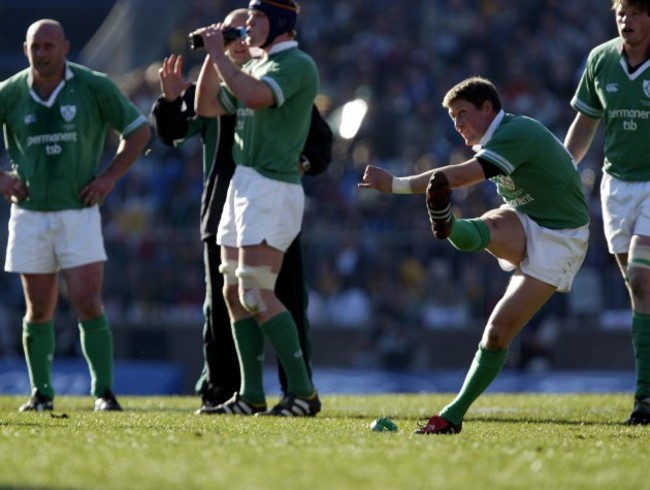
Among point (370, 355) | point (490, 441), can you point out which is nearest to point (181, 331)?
point (370, 355)

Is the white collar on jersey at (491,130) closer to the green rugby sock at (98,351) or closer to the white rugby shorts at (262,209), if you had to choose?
the white rugby shorts at (262,209)

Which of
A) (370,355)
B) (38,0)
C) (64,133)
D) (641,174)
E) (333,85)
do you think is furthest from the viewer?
(38,0)

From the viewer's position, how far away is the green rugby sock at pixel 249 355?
8945 millimetres

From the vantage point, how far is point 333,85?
72.3ft

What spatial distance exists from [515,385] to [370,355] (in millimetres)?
2771

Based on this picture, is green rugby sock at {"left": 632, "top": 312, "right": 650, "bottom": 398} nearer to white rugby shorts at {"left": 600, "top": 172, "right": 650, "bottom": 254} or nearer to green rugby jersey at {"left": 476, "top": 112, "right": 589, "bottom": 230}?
white rugby shorts at {"left": 600, "top": 172, "right": 650, "bottom": 254}

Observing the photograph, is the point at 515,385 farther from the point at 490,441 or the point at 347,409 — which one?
the point at 490,441

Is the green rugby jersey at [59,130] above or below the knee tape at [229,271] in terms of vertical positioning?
above

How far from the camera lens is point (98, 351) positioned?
9523 mm

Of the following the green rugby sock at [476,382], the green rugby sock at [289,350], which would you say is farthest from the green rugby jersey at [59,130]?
the green rugby sock at [476,382]

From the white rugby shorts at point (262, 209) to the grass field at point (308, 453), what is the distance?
3.60ft

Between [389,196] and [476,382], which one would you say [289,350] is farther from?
A: [389,196]

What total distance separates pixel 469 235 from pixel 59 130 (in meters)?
3.49

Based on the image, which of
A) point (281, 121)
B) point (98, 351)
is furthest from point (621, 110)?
point (98, 351)
